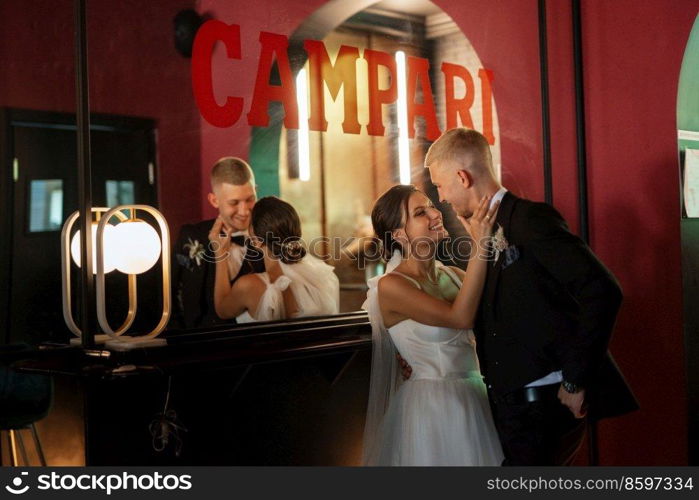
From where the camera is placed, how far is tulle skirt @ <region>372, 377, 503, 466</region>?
3.94 meters

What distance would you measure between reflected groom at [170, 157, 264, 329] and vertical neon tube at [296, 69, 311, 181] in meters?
0.26

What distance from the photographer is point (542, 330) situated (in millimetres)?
3584

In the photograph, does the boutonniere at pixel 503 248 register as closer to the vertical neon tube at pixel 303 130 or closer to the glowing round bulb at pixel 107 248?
the vertical neon tube at pixel 303 130

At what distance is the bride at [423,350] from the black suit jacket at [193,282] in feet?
2.33

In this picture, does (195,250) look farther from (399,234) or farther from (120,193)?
(399,234)

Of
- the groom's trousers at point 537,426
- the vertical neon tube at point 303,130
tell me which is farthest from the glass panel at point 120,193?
the groom's trousers at point 537,426

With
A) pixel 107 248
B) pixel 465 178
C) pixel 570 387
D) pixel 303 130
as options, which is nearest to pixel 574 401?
pixel 570 387

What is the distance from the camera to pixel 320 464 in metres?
4.36

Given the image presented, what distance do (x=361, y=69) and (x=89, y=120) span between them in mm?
1309

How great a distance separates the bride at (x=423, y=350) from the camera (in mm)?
3932

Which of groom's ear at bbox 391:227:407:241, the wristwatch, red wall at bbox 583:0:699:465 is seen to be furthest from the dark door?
red wall at bbox 583:0:699:465

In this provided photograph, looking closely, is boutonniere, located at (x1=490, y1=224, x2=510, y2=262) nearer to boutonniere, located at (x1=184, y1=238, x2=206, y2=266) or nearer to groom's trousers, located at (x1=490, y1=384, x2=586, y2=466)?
groom's trousers, located at (x1=490, y1=384, x2=586, y2=466)
